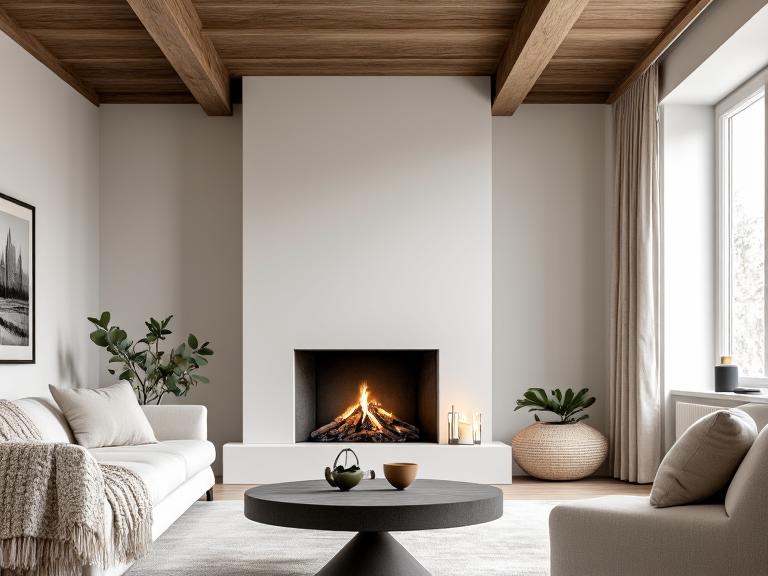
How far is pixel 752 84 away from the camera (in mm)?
5609

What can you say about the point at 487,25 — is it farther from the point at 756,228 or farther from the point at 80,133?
the point at 80,133

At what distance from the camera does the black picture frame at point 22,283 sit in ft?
16.8

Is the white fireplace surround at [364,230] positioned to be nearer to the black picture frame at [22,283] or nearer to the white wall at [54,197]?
the white wall at [54,197]

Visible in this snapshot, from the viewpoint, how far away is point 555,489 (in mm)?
6148

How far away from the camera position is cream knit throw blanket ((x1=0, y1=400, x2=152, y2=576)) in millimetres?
3133

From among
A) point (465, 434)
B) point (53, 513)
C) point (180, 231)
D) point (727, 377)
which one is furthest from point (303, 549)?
point (180, 231)

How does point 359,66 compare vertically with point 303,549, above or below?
above

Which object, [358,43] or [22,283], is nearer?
[22,283]

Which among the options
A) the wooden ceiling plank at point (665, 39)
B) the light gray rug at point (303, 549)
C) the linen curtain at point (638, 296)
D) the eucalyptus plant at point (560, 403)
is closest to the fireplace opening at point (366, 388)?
the eucalyptus plant at point (560, 403)

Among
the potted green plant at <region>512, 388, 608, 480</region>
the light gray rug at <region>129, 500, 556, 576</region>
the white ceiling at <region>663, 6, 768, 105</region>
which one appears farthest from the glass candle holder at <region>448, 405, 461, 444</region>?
the white ceiling at <region>663, 6, 768, 105</region>

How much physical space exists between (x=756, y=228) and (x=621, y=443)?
1731mm

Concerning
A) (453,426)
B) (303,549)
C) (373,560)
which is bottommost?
(303,549)

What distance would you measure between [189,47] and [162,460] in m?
2.30

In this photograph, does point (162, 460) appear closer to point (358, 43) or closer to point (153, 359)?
point (153, 359)
